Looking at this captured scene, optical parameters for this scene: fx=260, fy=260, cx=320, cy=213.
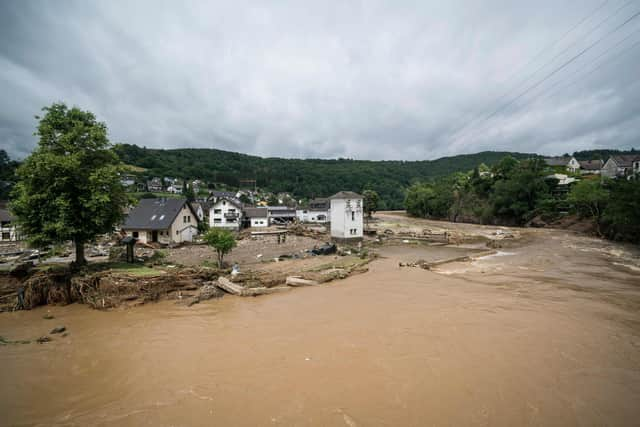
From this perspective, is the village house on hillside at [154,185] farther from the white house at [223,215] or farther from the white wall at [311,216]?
the white house at [223,215]

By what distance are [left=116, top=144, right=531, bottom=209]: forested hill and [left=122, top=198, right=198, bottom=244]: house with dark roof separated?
8849 cm

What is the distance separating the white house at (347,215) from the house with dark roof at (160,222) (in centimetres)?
1734

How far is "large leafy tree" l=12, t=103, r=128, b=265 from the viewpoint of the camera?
10789 mm

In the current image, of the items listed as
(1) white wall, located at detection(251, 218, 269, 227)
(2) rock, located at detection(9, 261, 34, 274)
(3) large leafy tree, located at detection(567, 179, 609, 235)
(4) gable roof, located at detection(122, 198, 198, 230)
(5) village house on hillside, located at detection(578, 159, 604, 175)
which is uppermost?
(5) village house on hillside, located at detection(578, 159, 604, 175)

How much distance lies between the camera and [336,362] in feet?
22.2

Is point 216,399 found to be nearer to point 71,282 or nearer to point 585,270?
point 71,282

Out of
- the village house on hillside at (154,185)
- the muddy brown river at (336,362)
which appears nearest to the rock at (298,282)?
the muddy brown river at (336,362)

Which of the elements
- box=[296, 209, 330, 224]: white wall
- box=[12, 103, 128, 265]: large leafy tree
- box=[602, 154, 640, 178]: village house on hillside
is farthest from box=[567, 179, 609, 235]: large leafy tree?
box=[12, 103, 128, 265]: large leafy tree

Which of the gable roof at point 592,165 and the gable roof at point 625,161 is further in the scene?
the gable roof at point 592,165

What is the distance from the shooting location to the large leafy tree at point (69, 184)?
10.8 meters

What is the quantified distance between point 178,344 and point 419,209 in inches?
3012

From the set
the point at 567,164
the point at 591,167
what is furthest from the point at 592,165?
the point at 567,164

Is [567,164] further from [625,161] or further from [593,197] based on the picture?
[593,197]

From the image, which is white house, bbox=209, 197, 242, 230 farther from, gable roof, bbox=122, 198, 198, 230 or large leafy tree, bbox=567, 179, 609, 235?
large leafy tree, bbox=567, 179, 609, 235
